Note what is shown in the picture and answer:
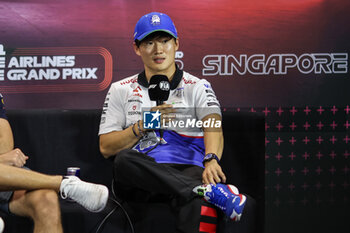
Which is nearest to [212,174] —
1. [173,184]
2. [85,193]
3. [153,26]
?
[173,184]

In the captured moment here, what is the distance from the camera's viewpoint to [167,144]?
2.56 metres

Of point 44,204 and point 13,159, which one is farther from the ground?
point 13,159

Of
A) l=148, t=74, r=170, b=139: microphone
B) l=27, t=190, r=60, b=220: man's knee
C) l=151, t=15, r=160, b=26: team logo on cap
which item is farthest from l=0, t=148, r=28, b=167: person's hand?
l=151, t=15, r=160, b=26: team logo on cap

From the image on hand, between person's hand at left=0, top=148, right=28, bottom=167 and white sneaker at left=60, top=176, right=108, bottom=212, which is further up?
person's hand at left=0, top=148, right=28, bottom=167

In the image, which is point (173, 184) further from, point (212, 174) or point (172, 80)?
point (172, 80)

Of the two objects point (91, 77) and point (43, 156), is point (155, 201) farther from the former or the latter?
point (91, 77)

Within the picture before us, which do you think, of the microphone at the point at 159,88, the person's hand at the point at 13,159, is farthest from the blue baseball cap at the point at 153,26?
the person's hand at the point at 13,159

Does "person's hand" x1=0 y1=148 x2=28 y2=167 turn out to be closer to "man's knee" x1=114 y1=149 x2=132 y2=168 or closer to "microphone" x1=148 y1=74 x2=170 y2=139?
"man's knee" x1=114 y1=149 x2=132 y2=168

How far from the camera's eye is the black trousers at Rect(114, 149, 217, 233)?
6.82 feet

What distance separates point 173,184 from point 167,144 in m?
0.44

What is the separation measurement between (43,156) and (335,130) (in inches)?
89.7

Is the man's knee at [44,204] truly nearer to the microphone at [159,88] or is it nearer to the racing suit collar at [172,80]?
the microphone at [159,88]

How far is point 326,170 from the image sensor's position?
3.29 m

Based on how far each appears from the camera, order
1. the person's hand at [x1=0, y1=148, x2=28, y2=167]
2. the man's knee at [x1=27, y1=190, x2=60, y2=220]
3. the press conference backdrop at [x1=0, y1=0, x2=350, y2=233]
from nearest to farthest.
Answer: the man's knee at [x1=27, y1=190, x2=60, y2=220]
the person's hand at [x1=0, y1=148, x2=28, y2=167]
the press conference backdrop at [x1=0, y1=0, x2=350, y2=233]
